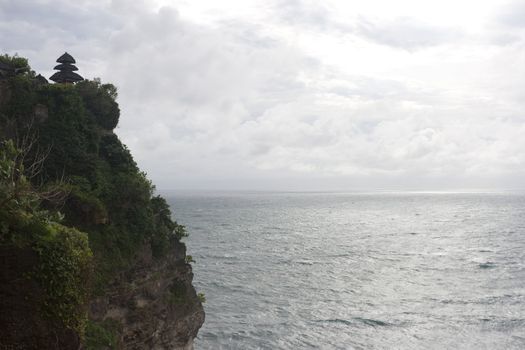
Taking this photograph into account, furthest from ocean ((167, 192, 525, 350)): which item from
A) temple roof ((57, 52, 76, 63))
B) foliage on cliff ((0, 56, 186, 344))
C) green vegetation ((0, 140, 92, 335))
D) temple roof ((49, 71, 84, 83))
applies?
temple roof ((57, 52, 76, 63))

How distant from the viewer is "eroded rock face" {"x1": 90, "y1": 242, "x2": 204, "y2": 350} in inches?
1057

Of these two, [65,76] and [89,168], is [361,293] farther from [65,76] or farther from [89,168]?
[65,76]

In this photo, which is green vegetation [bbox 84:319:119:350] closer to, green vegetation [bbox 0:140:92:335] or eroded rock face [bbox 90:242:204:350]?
eroded rock face [bbox 90:242:204:350]

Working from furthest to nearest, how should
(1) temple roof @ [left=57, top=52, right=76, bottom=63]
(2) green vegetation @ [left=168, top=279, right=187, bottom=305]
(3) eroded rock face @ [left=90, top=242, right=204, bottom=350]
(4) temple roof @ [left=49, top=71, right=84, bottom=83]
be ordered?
(1) temple roof @ [left=57, top=52, right=76, bottom=63] < (4) temple roof @ [left=49, top=71, right=84, bottom=83] < (2) green vegetation @ [left=168, top=279, right=187, bottom=305] < (3) eroded rock face @ [left=90, top=242, right=204, bottom=350]

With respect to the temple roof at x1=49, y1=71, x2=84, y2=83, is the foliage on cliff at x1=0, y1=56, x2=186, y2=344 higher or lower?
lower

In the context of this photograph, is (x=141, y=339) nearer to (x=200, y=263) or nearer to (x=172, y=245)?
(x=172, y=245)

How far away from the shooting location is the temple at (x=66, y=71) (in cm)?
4025

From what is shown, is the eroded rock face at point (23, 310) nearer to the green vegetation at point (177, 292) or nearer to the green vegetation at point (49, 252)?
the green vegetation at point (49, 252)

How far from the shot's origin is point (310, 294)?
58531mm

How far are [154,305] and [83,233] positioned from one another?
523 inches

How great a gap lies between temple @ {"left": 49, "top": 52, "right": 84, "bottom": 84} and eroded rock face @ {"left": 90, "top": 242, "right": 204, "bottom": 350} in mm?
21354

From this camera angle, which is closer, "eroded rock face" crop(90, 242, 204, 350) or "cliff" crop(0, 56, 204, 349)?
"cliff" crop(0, 56, 204, 349)

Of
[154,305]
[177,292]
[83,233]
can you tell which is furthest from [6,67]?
[177,292]

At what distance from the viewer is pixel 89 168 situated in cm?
3091
